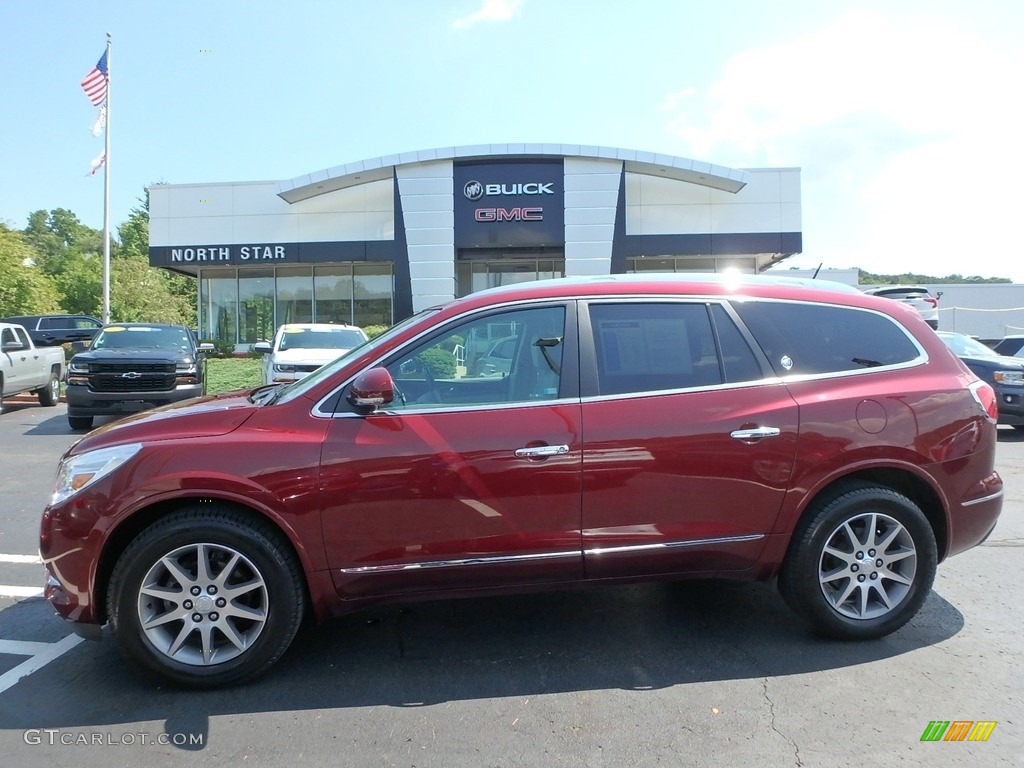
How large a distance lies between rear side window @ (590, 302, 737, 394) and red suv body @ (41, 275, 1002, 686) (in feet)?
0.04

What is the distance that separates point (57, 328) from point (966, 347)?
24786 mm

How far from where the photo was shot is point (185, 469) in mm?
3234

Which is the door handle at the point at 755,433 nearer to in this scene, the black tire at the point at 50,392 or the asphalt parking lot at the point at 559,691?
the asphalt parking lot at the point at 559,691

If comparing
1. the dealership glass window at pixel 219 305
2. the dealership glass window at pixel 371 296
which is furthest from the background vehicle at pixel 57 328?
the dealership glass window at pixel 371 296

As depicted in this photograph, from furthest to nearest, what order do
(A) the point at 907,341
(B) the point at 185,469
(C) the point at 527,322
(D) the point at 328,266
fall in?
(D) the point at 328,266 < (A) the point at 907,341 < (C) the point at 527,322 < (B) the point at 185,469

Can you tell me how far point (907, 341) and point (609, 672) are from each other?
244 cm

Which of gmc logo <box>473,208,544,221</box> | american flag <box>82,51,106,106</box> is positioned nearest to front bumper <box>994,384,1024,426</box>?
gmc logo <box>473,208,544,221</box>

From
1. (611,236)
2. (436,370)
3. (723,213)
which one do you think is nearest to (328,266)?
(611,236)

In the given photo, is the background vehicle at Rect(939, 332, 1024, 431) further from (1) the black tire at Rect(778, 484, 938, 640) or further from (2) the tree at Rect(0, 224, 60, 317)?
(2) the tree at Rect(0, 224, 60, 317)

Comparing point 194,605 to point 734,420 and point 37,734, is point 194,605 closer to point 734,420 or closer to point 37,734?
point 37,734

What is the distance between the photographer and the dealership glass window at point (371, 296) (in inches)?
1017

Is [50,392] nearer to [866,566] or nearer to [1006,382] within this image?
[866,566]

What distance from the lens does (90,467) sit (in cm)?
333

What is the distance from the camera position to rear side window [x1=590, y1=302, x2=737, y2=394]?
3617 mm
